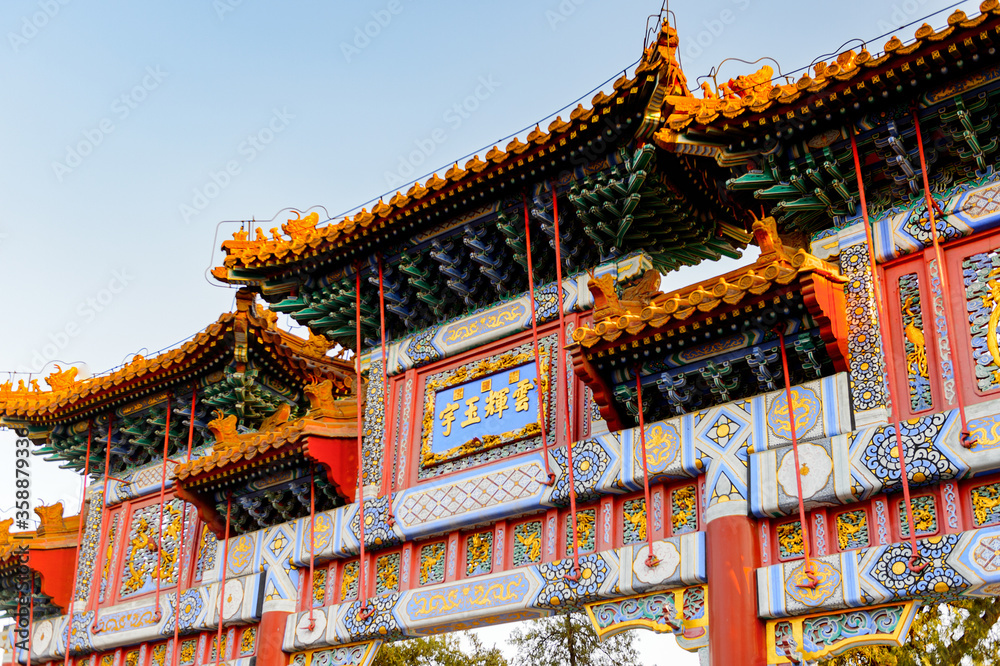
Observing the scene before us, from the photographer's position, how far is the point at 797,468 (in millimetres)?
7926

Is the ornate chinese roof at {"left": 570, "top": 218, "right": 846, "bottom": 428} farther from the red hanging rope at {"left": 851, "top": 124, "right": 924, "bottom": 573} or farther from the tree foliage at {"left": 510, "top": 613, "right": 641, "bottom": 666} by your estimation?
the tree foliage at {"left": 510, "top": 613, "right": 641, "bottom": 666}

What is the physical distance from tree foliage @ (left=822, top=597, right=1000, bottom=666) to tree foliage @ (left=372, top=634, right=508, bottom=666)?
22.0ft

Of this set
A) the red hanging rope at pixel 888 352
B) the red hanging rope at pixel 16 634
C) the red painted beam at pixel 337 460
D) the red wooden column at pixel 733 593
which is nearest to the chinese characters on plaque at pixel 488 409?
the red painted beam at pixel 337 460

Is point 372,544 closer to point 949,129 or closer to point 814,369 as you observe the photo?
point 814,369

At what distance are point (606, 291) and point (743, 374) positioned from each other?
126 centimetres

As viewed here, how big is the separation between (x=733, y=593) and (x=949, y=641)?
5732 mm

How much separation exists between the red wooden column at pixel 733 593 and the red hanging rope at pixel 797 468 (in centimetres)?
35

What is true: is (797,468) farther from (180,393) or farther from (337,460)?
(180,393)

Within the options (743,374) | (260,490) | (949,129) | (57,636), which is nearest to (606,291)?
(743,374)

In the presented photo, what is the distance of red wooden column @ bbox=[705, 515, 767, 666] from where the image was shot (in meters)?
7.55

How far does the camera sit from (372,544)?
10109 mm

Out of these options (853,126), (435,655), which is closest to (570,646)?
(435,655)

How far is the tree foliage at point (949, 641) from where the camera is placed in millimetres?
12094

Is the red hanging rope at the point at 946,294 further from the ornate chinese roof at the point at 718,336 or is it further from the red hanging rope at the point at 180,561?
the red hanging rope at the point at 180,561
